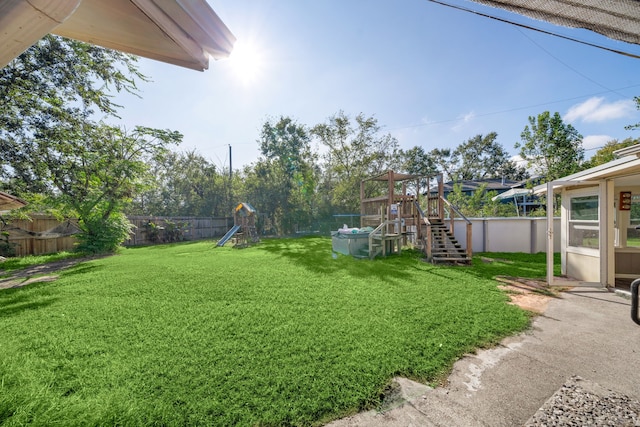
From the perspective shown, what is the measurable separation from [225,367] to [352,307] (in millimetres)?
2123

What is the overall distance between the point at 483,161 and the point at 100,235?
120ft

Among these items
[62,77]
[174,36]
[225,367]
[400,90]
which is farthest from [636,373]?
[62,77]

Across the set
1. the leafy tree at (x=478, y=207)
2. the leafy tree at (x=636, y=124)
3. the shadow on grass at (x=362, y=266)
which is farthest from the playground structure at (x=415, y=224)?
the leafy tree at (x=636, y=124)

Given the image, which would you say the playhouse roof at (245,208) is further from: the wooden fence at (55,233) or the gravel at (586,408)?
the gravel at (586,408)

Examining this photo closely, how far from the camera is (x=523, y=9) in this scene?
128cm

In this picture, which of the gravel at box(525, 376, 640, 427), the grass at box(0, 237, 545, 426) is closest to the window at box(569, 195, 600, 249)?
the grass at box(0, 237, 545, 426)

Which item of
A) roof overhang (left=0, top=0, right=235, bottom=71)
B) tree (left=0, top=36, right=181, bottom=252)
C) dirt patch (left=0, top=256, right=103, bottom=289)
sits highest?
tree (left=0, top=36, right=181, bottom=252)

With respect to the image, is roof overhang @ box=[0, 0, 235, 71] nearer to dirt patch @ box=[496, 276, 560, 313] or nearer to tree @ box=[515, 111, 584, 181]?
dirt patch @ box=[496, 276, 560, 313]

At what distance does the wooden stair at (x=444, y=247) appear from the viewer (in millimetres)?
7534

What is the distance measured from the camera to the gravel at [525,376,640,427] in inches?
70.4

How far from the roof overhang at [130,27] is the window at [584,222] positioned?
7.45m

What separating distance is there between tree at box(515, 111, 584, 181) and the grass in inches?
463

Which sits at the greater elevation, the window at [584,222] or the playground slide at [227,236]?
the window at [584,222]

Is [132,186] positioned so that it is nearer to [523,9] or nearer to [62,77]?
[62,77]
